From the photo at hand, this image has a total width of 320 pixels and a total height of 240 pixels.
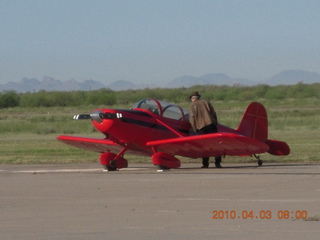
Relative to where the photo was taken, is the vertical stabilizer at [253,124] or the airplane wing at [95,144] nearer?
the airplane wing at [95,144]

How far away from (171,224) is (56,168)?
979cm

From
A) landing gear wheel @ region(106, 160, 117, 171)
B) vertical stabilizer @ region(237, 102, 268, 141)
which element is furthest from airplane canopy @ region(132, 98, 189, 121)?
vertical stabilizer @ region(237, 102, 268, 141)

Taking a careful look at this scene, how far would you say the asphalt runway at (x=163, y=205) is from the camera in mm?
7949

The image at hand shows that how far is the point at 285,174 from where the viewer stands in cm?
1419

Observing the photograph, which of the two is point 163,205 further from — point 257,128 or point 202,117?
point 257,128

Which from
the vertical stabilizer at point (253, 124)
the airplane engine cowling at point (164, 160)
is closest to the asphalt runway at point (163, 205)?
the airplane engine cowling at point (164, 160)

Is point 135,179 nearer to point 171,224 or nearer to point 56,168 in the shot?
point 56,168

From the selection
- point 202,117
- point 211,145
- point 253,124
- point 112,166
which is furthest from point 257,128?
point 112,166

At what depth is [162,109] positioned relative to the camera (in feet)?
55.7

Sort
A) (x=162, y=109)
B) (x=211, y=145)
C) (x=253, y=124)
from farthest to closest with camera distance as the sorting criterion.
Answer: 1. (x=253, y=124)
2. (x=162, y=109)
3. (x=211, y=145)

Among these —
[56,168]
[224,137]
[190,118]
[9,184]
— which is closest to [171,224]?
[9,184]

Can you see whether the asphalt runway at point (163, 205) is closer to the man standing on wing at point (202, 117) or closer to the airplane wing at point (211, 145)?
the airplane wing at point (211, 145)

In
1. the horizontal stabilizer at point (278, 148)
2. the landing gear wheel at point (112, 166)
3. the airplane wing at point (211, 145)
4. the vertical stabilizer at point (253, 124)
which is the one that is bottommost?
the landing gear wheel at point (112, 166)

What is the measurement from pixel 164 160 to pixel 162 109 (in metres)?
1.43
